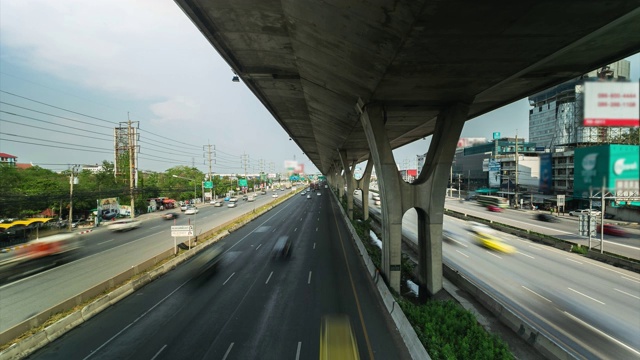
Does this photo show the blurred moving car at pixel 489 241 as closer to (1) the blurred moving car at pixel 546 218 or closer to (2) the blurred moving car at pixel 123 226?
(1) the blurred moving car at pixel 546 218

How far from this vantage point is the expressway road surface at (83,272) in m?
17.3

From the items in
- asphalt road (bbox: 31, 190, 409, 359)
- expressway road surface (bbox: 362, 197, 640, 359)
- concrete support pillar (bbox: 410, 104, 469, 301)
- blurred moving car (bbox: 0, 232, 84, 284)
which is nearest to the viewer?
asphalt road (bbox: 31, 190, 409, 359)

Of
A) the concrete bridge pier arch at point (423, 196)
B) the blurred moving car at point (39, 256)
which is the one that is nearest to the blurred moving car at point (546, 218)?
the concrete bridge pier arch at point (423, 196)

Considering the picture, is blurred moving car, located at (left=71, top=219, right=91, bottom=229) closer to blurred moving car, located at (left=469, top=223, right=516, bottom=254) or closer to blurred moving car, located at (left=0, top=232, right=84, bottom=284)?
blurred moving car, located at (left=0, top=232, right=84, bottom=284)

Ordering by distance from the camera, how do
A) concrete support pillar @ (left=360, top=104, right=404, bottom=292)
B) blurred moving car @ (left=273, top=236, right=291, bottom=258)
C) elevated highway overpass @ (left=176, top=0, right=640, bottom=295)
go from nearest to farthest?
elevated highway overpass @ (left=176, top=0, right=640, bottom=295)
concrete support pillar @ (left=360, top=104, right=404, bottom=292)
blurred moving car @ (left=273, top=236, right=291, bottom=258)

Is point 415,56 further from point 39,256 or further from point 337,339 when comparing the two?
point 39,256

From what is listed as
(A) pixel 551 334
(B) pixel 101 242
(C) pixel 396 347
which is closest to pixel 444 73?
(C) pixel 396 347

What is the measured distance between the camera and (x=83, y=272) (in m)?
23.5

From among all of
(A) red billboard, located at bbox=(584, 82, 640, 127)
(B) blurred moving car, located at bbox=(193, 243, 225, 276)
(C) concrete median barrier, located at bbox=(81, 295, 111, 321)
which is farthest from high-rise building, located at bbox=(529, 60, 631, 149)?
(B) blurred moving car, located at bbox=(193, 243, 225, 276)

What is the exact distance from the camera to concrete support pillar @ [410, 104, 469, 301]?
18.6 metres

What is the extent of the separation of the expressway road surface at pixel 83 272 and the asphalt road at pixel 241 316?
4279mm

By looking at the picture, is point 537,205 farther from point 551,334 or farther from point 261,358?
point 261,358

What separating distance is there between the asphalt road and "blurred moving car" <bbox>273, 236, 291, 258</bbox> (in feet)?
6.46

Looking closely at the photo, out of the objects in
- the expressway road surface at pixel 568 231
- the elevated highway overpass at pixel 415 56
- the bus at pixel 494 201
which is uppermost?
the elevated highway overpass at pixel 415 56
